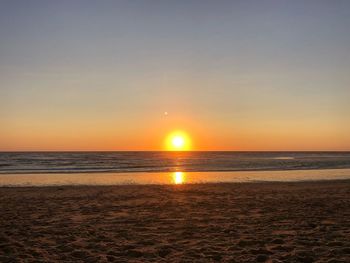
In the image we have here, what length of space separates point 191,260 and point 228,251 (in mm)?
1002

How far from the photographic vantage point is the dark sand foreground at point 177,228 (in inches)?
312

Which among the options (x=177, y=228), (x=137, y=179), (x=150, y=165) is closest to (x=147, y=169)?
(x=150, y=165)

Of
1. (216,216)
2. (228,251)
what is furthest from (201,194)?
(228,251)

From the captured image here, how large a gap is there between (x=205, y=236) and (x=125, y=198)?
329 inches

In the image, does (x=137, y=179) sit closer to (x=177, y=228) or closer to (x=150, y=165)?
(x=177, y=228)

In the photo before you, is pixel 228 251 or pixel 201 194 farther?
pixel 201 194

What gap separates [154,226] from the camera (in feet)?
35.7

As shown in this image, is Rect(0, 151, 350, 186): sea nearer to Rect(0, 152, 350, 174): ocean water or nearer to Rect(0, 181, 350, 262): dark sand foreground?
Rect(0, 152, 350, 174): ocean water

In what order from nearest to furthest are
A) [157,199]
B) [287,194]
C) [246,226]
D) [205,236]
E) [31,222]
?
[205,236] < [246,226] < [31,222] < [157,199] < [287,194]

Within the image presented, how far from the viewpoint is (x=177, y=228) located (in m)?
10.5

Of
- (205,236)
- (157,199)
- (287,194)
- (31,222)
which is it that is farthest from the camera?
(287,194)

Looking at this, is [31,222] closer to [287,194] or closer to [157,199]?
[157,199]

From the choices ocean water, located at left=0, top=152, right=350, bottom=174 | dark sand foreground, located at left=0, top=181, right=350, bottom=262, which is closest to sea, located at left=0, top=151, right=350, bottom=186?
ocean water, located at left=0, top=152, right=350, bottom=174

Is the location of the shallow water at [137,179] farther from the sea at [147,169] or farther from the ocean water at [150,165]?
the ocean water at [150,165]
